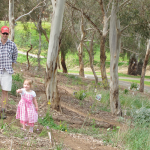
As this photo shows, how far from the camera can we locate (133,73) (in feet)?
105

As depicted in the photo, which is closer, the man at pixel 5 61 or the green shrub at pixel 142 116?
the man at pixel 5 61

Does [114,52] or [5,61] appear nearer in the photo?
[5,61]

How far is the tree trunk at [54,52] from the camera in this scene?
19.8ft

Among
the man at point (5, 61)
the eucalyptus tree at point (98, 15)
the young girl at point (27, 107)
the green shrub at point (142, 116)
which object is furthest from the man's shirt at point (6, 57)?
the eucalyptus tree at point (98, 15)

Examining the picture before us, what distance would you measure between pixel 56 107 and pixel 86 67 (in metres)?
34.8

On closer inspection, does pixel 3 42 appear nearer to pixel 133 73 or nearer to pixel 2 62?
pixel 2 62

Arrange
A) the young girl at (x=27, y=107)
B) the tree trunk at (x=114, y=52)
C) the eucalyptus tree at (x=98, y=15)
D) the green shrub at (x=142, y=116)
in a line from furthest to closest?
the eucalyptus tree at (x=98, y=15)
the tree trunk at (x=114, y=52)
the green shrub at (x=142, y=116)
the young girl at (x=27, y=107)

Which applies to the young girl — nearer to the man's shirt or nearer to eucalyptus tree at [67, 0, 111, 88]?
→ the man's shirt

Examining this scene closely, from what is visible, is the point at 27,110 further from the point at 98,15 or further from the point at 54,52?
the point at 98,15

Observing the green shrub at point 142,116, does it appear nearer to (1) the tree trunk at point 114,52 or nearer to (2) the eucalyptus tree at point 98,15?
(1) the tree trunk at point 114,52

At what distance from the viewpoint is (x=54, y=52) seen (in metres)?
6.19

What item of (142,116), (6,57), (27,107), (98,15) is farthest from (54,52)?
(98,15)

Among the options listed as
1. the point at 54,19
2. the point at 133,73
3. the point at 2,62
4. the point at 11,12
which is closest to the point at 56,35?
the point at 54,19

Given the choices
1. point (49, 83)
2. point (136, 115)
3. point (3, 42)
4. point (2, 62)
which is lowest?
point (136, 115)
